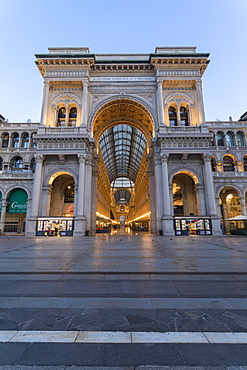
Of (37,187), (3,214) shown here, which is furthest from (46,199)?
(3,214)

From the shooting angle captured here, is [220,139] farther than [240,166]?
Yes

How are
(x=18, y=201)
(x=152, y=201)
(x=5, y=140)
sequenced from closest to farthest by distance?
(x=18, y=201), (x=152, y=201), (x=5, y=140)

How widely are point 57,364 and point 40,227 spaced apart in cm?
2734

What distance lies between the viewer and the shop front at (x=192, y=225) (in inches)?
1054

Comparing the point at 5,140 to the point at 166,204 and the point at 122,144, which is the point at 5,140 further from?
the point at 122,144

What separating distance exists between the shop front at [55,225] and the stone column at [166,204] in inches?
493

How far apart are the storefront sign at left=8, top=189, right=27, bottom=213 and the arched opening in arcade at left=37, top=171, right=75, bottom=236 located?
4.55m

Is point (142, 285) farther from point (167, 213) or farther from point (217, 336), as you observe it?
point (167, 213)

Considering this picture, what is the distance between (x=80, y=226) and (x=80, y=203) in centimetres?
310

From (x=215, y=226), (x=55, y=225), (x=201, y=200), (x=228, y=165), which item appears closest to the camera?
(x=215, y=226)

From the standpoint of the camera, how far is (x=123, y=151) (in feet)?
219

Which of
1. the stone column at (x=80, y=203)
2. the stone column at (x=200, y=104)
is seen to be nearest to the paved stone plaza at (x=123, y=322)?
the stone column at (x=80, y=203)

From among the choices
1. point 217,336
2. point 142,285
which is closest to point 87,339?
point 217,336

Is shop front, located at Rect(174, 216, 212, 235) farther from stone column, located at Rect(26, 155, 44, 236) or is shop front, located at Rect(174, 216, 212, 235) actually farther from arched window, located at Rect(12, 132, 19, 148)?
arched window, located at Rect(12, 132, 19, 148)
